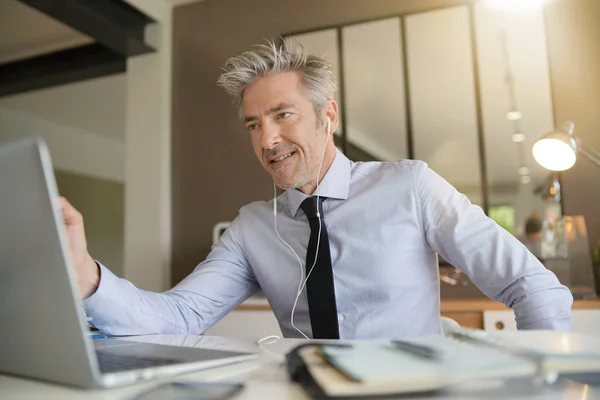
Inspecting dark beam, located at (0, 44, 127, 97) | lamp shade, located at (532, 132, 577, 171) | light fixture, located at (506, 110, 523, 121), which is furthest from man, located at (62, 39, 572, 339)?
dark beam, located at (0, 44, 127, 97)

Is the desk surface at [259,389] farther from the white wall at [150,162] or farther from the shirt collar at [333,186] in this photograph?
the white wall at [150,162]

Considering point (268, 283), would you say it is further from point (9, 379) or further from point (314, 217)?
point (9, 379)

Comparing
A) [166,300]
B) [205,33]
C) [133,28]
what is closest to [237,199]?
[205,33]

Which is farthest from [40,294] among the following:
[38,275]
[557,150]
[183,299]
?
[557,150]

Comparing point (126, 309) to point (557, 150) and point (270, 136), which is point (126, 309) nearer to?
point (270, 136)

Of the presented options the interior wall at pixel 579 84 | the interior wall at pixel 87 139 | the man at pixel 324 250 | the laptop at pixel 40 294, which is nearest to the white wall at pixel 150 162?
the interior wall at pixel 87 139

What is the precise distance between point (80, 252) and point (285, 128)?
0.76m

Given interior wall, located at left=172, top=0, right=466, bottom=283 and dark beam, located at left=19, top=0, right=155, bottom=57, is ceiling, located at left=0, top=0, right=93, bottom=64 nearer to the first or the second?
dark beam, located at left=19, top=0, right=155, bottom=57

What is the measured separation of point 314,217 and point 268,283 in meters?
0.23

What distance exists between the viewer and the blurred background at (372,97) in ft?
8.14

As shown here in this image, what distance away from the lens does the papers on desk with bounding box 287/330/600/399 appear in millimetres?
442

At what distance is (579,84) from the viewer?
8.13 feet

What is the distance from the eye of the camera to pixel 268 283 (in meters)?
1.36

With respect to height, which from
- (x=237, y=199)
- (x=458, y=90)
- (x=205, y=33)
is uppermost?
(x=205, y=33)
